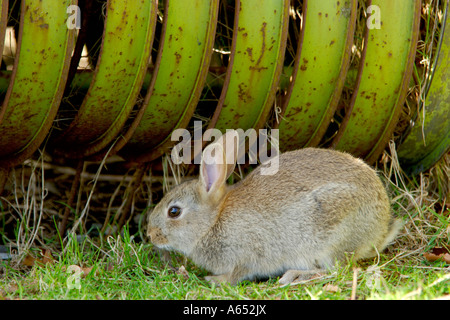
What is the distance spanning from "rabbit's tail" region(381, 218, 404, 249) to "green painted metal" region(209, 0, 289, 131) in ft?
3.33

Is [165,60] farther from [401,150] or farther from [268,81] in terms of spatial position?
[401,150]

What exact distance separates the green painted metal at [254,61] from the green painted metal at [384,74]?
0.58 meters

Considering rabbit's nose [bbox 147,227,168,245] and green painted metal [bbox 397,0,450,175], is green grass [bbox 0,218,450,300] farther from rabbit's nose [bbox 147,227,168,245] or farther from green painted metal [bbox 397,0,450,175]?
green painted metal [bbox 397,0,450,175]

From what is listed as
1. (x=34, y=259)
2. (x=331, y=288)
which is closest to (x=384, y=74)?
(x=331, y=288)

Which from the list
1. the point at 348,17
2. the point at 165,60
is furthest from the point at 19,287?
the point at 348,17

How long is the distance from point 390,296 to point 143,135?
1965mm

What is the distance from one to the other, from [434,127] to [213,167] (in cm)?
166

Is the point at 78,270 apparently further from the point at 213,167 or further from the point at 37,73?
the point at 37,73

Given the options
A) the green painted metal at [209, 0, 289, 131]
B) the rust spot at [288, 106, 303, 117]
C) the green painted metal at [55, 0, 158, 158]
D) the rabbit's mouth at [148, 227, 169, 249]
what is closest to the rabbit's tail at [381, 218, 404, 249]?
the rust spot at [288, 106, 303, 117]

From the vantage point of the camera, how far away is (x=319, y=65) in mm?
4121

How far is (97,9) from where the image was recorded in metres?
4.42

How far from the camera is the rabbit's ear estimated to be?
3.79 meters

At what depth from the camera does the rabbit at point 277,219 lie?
3750 mm

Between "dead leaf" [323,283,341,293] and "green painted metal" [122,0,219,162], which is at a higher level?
"green painted metal" [122,0,219,162]
